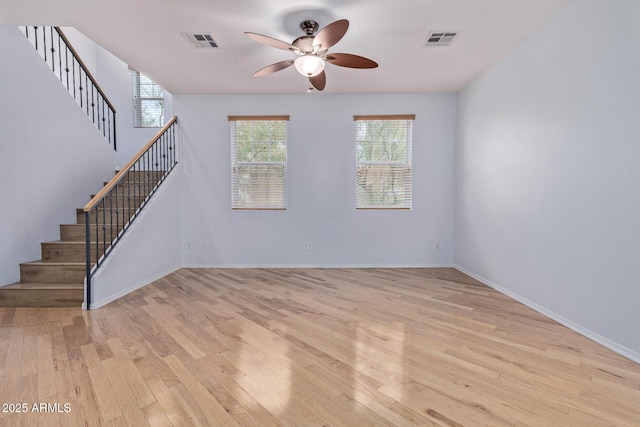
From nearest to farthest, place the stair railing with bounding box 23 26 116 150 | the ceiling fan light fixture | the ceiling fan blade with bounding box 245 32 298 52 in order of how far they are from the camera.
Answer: the ceiling fan blade with bounding box 245 32 298 52, the ceiling fan light fixture, the stair railing with bounding box 23 26 116 150

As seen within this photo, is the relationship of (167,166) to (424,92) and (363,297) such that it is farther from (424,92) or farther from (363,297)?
(424,92)

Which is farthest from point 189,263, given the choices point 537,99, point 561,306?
point 537,99

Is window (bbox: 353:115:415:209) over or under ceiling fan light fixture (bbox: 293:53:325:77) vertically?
under

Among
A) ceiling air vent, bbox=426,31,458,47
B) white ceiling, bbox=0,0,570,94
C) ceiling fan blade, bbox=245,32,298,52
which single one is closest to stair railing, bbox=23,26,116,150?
white ceiling, bbox=0,0,570,94

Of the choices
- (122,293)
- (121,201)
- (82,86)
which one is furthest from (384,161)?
(82,86)

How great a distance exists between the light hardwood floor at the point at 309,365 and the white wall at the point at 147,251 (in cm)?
32

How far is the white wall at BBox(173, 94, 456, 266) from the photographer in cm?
453

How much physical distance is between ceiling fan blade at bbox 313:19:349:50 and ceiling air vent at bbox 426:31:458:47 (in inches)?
48.9

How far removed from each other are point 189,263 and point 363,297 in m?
3.13

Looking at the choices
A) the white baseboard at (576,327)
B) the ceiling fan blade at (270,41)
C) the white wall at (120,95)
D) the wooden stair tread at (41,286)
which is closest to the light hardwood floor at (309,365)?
the white baseboard at (576,327)

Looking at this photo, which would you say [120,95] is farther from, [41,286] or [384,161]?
[384,161]

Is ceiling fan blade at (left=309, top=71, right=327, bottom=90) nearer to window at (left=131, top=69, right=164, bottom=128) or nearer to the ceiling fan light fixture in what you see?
the ceiling fan light fixture

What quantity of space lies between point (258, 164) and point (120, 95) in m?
3.96

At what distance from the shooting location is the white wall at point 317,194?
4.53m
